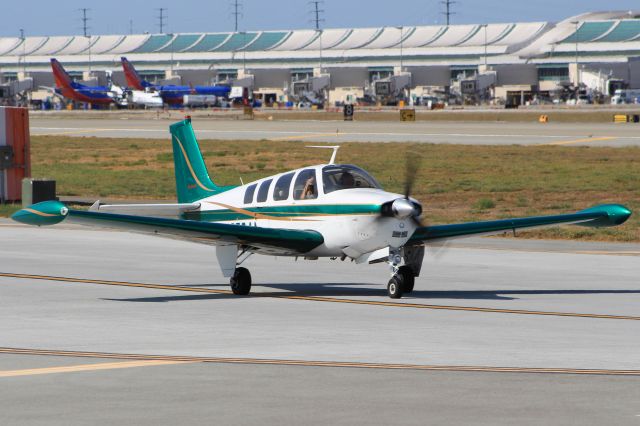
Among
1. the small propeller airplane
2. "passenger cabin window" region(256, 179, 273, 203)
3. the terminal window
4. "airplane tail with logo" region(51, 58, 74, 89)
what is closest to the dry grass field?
the small propeller airplane

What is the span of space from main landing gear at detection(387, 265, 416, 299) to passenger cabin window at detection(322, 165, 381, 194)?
5.50ft

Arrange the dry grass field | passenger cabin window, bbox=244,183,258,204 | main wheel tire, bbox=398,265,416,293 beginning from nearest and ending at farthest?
main wheel tire, bbox=398,265,416,293, passenger cabin window, bbox=244,183,258,204, the dry grass field

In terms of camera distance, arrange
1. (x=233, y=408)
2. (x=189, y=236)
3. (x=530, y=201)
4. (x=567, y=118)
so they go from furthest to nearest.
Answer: (x=567, y=118), (x=530, y=201), (x=189, y=236), (x=233, y=408)

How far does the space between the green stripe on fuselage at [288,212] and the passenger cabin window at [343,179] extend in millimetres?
424

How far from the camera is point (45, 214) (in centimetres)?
2088

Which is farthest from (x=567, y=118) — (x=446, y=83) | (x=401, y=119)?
(x=446, y=83)

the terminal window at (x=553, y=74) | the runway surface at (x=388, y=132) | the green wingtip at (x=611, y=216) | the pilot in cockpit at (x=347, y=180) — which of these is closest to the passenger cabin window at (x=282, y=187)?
the pilot in cockpit at (x=347, y=180)

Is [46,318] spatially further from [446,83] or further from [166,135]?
[446,83]

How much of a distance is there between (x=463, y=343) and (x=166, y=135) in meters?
83.2

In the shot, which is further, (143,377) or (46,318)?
(46,318)

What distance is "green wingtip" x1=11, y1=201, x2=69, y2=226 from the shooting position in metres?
20.7

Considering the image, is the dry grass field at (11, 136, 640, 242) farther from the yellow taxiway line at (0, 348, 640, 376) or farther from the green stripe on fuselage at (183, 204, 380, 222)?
the yellow taxiway line at (0, 348, 640, 376)

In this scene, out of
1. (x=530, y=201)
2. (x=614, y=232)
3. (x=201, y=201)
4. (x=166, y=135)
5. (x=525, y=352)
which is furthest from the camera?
(x=166, y=135)

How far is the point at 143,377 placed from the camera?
46.1 feet
